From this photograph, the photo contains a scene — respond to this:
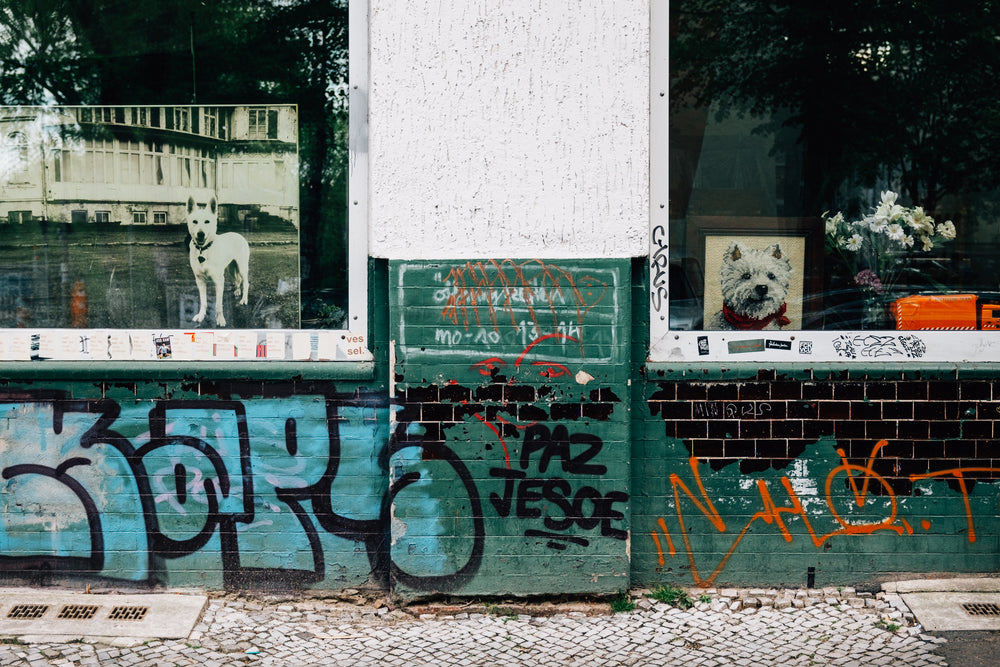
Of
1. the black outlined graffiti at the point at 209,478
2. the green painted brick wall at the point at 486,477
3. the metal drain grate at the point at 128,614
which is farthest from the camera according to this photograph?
the black outlined graffiti at the point at 209,478

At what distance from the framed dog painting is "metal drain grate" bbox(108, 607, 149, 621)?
328 cm

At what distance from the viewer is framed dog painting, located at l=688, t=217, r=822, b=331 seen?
16.3 ft

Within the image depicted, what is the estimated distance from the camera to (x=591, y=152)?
4625mm

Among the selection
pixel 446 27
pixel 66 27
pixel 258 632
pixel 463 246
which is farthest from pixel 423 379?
pixel 66 27

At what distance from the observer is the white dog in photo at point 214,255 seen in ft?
16.3

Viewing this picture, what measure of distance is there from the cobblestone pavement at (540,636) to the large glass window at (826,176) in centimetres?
134

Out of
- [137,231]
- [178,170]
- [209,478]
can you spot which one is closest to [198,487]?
[209,478]

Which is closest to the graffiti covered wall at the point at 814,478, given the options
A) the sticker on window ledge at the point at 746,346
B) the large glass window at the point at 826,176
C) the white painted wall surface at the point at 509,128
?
the sticker on window ledge at the point at 746,346

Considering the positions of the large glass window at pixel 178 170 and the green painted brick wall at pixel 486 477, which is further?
the large glass window at pixel 178 170

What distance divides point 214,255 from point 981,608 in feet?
14.3

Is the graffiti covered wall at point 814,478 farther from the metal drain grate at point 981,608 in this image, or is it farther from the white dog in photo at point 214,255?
the white dog in photo at point 214,255

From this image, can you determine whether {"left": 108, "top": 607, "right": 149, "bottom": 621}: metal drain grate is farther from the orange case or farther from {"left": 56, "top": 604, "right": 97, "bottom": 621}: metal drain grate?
the orange case

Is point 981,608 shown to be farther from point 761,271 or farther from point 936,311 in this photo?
point 761,271

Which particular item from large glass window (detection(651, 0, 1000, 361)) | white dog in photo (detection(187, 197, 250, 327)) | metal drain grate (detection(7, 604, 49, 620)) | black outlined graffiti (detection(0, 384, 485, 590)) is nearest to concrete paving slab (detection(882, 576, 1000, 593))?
large glass window (detection(651, 0, 1000, 361))
